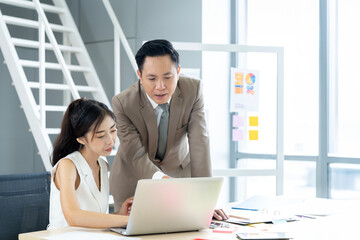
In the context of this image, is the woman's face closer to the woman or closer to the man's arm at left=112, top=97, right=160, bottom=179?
the woman

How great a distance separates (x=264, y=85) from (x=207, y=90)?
0.49m

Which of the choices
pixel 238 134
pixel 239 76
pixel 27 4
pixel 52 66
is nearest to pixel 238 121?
pixel 238 134

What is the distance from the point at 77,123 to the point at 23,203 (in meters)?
0.39

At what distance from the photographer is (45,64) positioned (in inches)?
169

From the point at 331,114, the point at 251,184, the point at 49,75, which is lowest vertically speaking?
the point at 251,184

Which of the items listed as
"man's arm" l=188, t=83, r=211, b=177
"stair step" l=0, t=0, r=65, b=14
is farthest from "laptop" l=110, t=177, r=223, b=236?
"stair step" l=0, t=0, r=65, b=14

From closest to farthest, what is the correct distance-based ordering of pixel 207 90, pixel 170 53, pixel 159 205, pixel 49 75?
pixel 159 205 < pixel 170 53 < pixel 207 90 < pixel 49 75

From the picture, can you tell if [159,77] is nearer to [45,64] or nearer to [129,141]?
[129,141]

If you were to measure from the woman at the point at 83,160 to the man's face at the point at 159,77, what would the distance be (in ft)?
0.73

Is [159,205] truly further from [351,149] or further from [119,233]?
[351,149]

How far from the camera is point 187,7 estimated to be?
4.53 m

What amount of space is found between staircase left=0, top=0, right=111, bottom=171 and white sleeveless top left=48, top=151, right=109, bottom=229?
112 centimetres

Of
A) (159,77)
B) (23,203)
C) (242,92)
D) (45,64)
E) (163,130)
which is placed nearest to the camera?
(23,203)

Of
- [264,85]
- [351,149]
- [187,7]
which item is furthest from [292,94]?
[187,7]
